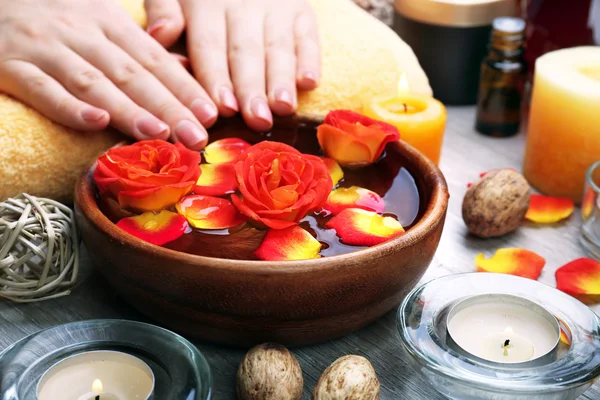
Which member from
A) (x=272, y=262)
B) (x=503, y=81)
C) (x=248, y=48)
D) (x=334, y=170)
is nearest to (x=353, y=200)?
(x=334, y=170)

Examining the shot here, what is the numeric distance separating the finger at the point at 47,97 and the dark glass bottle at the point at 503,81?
535 mm

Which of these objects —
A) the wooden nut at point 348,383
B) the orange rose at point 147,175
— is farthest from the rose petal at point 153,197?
the wooden nut at point 348,383

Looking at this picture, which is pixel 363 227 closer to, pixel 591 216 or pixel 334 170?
pixel 334 170

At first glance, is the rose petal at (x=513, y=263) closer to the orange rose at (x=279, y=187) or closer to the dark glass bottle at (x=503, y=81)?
the orange rose at (x=279, y=187)

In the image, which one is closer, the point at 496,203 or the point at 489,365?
the point at 489,365

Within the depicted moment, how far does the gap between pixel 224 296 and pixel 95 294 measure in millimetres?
203

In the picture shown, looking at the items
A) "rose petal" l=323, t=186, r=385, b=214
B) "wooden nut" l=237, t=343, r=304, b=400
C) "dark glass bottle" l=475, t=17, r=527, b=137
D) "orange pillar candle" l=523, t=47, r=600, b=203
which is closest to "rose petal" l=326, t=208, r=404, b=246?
"rose petal" l=323, t=186, r=385, b=214

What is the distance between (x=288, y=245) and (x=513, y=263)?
28 cm

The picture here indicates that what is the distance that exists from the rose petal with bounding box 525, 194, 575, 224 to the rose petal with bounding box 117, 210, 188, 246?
1.42ft

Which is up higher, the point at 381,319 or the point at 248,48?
the point at 248,48

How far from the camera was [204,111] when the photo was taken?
84cm

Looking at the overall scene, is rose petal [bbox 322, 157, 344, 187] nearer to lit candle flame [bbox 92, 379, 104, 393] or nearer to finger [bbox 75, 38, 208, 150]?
finger [bbox 75, 38, 208, 150]

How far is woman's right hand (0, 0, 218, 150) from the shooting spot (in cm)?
80

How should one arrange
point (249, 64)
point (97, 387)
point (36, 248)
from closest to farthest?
point (97, 387) → point (36, 248) → point (249, 64)
